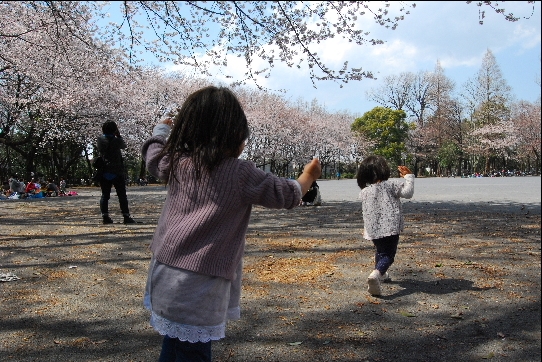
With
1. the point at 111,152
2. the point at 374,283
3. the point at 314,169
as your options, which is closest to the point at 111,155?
the point at 111,152

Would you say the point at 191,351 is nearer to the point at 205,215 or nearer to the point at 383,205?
the point at 205,215

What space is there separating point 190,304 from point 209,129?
654 millimetres

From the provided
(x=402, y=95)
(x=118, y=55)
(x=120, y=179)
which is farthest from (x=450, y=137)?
(x=120, y=179)

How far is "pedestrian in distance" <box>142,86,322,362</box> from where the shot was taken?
1725 mm

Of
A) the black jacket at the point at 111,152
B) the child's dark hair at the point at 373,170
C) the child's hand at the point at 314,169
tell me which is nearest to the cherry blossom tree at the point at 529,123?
the child's hand at the point at 314,169

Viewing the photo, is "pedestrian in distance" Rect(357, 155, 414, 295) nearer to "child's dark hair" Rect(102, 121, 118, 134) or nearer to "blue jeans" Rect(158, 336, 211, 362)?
"blue jeans" Rect(158, 336, 211, 362)

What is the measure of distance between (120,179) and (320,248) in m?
3.58

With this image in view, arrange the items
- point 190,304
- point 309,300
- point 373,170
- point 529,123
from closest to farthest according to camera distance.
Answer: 1. point 190,304
2. point 309,300
3. point 373,170
4. point 529,123

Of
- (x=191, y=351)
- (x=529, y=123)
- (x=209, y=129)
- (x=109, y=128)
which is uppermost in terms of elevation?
(x=529, y=123)

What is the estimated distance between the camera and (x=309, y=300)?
3.75 meters

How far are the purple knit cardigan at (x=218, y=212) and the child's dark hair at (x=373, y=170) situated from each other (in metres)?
2.51

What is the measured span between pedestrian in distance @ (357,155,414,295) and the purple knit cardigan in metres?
2.42

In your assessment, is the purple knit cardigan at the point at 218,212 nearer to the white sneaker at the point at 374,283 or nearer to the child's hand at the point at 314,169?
the child's hand at the point at 314,169

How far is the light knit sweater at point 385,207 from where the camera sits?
13.1 ft
